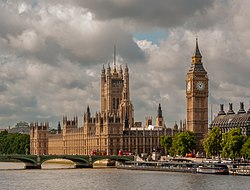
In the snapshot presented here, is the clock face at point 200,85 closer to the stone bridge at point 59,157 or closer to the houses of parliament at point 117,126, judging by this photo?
the houses of parliament at point 117,126

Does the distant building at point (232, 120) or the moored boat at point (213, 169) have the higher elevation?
the distant building at point (232, 120)

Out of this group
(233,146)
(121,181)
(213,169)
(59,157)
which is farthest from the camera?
(59,157)

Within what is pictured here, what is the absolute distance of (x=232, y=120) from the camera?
456 ft

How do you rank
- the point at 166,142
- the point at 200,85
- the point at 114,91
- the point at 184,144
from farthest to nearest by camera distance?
the point at 114,91 → the point at 200,85 → the point at 166,142 → the point at 184,144

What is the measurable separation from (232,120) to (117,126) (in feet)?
75.6

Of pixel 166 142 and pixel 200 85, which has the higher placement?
pixel 200 85

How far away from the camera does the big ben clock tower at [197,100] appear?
474 feet

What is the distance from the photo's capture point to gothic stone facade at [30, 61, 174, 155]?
151250mm

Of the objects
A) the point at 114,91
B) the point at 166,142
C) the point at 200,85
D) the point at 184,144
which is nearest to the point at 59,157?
the point at 184,144

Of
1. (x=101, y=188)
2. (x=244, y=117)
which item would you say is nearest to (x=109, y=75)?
(x=244, y=117)

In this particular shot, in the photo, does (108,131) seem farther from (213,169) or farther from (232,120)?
(213,169)

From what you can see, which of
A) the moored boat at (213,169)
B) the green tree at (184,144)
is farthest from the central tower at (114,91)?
the moored boat at (213,169)

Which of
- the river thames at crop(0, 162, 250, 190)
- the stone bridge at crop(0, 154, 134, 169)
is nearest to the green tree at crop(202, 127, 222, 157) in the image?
the stone bridge at crop(0, 154, 134, 169)

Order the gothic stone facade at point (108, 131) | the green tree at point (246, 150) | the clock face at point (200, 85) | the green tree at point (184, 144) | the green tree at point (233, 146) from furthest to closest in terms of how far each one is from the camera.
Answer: the gothic stone facade at point (108, 131), the clock face at point (200, 85), the green tree at point (184, 144), the green tree at point (233, 146), the green tree at point (246, 150)
